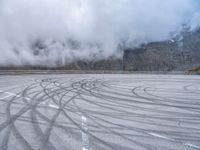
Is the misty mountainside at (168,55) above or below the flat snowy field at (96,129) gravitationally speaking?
above

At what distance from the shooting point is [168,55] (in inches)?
3135

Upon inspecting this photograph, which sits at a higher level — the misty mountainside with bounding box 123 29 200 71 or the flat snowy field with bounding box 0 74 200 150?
the misty mountainside with bounding box 123 29 200 71

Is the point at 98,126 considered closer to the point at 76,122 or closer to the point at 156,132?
the point at 76,122

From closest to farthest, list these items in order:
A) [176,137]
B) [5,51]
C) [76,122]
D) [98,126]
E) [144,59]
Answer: [176,137]
[98,126]
[76,122]
[5,51]
[144,59]

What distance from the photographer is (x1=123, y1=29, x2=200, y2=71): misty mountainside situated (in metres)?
74.8

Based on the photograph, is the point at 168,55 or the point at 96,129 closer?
the point at 96,129

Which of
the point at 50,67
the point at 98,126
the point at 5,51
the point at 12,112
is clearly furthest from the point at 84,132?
the point at 50,67

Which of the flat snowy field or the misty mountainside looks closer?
the flat snowy field

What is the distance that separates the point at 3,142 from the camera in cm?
562

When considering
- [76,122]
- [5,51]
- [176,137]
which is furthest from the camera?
[5,51]

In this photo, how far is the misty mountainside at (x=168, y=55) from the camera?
74.8 m

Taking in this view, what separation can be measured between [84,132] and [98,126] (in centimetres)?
74

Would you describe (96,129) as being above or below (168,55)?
below

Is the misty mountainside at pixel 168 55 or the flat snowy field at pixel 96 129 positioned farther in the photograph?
the misty mountainside at pixel 168 55
